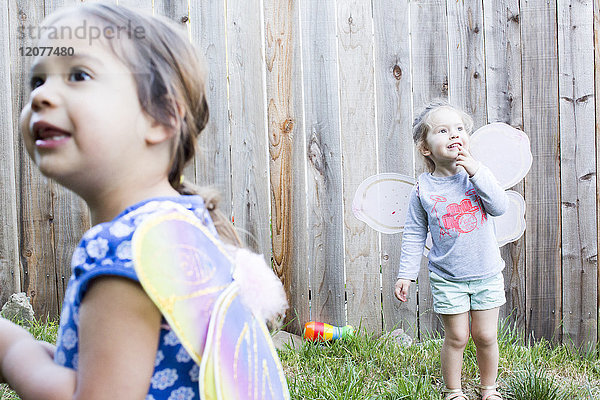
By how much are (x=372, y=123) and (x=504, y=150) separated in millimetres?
788

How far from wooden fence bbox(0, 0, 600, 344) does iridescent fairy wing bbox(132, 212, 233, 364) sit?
252cm

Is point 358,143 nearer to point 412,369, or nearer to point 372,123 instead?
point 372,123

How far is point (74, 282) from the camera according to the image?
0.88 m

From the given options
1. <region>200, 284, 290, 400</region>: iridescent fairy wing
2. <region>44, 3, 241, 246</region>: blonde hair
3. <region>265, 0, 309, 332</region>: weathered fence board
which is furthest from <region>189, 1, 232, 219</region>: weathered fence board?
<region>200, 284, 290, 400</region>: iridescent fairy wing

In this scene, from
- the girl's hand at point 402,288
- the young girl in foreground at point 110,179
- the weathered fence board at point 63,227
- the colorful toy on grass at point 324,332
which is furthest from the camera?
the weathered fence board at point 63,227

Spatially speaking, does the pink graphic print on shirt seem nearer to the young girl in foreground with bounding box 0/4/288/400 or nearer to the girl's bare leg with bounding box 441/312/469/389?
the girl's bare leg with bounding box 441/312/469/389

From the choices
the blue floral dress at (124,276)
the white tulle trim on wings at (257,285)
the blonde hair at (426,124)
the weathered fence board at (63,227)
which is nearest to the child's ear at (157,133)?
the blue floral dress at (124,276)

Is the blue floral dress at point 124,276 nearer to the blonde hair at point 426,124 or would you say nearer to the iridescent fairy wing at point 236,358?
the iridescent fairy wing at point 236,358

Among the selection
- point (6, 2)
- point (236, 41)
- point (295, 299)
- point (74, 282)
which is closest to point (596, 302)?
point (295, 299)

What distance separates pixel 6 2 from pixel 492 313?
3160mm

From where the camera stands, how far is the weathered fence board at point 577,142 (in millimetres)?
3426

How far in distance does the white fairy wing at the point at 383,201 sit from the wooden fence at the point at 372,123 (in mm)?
50

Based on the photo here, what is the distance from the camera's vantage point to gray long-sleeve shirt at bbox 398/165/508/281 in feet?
8.86

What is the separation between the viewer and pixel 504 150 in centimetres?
337
